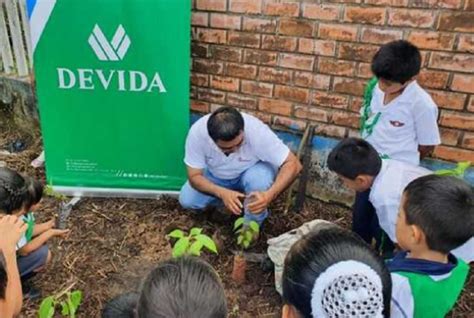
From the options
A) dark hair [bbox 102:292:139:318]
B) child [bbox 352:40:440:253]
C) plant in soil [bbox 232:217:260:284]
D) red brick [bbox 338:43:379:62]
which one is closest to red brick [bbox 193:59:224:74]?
red brick [bbox 338:43:379:62]

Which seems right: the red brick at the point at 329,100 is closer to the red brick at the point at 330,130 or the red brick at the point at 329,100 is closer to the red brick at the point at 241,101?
the red brick at the point at 330,130

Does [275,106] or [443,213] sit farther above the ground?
Answer: [443,213]

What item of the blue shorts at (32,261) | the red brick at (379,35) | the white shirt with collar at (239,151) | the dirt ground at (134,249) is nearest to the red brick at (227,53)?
the white shirt with collar at (239,151)

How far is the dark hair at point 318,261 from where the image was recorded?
1.06 meters

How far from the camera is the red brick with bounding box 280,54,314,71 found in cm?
282

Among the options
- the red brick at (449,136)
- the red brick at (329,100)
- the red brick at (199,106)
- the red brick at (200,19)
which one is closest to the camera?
the red brick at (449,136)

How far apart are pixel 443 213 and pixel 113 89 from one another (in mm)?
2145

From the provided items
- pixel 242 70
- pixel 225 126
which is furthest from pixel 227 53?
pixel 225 126

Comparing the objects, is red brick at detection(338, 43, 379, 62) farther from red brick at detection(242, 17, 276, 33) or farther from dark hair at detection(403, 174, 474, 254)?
dark hair at detection(403, 174, 474, 254)

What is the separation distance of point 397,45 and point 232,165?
1.19 m

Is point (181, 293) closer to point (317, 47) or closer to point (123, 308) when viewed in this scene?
point (123, 308)

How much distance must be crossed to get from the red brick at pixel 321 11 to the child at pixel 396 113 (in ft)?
1.65

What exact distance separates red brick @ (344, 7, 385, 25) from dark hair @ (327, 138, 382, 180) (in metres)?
0.88

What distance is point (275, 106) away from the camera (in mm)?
3035
